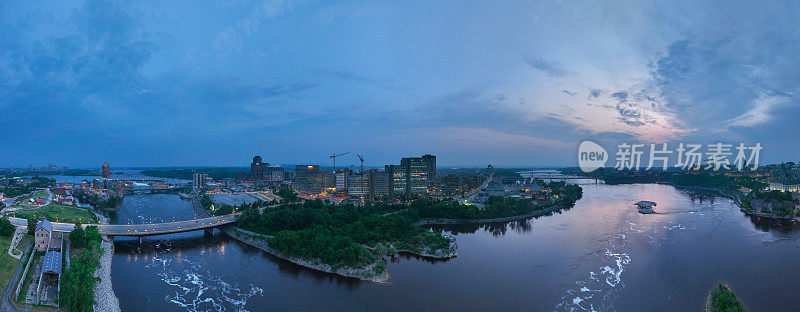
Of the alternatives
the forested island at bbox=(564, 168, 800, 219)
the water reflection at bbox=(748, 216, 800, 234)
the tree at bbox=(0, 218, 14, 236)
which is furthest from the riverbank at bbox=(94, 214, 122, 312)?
the forested island at bbox=(564, 168, 800, 219)

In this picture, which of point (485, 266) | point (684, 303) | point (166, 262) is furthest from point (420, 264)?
point (166, 262)

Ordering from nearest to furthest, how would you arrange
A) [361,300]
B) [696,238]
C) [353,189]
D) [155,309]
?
[155,309], [361,300], [696,238], [353,189]

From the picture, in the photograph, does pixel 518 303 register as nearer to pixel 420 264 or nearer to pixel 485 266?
pixel 485 266

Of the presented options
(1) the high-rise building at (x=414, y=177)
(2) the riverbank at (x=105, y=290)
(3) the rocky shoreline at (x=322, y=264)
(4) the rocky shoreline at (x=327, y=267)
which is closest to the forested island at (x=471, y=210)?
(3) the rocky shoreline at (x=322, y=264)

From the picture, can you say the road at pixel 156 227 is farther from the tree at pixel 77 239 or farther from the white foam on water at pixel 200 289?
the white foam on water at pixel 200 289

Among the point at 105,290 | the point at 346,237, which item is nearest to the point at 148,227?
the point at 105,290
